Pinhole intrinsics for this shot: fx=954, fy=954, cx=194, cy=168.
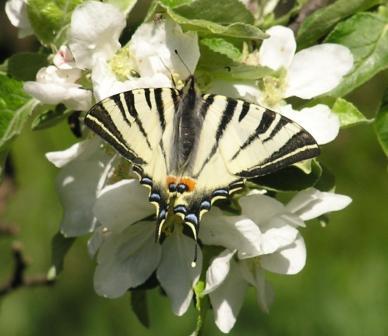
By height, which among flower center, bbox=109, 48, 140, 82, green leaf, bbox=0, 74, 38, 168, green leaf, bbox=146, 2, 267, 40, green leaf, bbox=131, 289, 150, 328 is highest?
green leaf, bbox=146, 2, 267, 40

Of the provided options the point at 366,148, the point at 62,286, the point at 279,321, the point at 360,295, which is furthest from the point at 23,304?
the point at 366,148

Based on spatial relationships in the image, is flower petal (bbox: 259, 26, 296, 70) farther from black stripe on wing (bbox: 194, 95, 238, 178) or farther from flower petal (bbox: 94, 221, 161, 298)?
flower petal (bbox: 94, 221, 161, 298)

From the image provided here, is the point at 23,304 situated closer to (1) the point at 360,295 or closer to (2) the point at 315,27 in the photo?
(1) the point at 360,295

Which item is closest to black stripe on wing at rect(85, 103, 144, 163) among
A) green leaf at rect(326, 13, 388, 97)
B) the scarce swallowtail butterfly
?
the scarce swallowtail butterfly

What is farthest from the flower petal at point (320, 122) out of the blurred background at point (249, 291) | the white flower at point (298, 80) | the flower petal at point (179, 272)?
the blurred background at point (249, 291)

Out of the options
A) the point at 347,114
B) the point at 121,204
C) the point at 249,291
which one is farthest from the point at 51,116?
the point at 249,291

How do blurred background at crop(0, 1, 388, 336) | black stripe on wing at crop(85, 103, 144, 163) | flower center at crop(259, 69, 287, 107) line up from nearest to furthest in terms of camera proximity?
black stripe on wing at crop(85, 103, 144, 163)
flower center at crop(259, 69, 287, 107)
blurred background at crop(0, 1, 388, 336)

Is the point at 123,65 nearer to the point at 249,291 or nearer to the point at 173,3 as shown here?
the point at 173,3
